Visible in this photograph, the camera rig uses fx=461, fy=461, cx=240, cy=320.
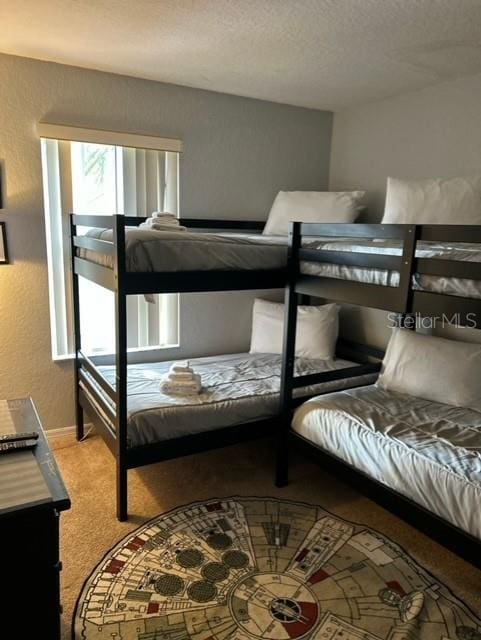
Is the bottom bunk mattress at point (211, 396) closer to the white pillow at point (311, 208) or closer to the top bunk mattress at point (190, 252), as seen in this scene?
the top bunk mattress at point (190, 252)

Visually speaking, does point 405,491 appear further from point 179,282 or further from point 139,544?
point 179,282

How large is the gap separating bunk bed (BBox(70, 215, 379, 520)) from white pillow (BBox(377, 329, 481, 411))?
8.9 inches

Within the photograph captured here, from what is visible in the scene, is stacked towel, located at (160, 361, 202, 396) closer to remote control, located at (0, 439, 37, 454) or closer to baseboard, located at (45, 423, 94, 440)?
baseboard, located at (45, 423, 94, 440)

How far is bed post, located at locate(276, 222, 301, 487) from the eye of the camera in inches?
89.2

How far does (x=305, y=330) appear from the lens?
310 cm

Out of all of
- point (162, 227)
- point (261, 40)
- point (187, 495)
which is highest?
point (261, 40)

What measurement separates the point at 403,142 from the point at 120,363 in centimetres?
225

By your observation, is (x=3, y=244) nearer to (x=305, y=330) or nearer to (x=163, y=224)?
(x=163, y=224)

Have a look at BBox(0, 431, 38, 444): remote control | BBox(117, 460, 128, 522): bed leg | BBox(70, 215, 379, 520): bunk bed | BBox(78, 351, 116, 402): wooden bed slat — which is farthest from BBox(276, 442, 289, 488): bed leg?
BBox(0, 431, 38, 444): remote control

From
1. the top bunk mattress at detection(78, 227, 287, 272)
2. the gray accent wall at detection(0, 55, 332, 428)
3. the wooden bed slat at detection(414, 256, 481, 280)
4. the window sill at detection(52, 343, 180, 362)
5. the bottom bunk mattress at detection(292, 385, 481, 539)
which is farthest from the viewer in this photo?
the window sill at detection(52, 343, 180, 362)

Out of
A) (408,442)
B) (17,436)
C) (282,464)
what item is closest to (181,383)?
(282,464)

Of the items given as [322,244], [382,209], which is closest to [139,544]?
[322,244]

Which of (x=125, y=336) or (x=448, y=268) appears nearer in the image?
(x=448, y=268)

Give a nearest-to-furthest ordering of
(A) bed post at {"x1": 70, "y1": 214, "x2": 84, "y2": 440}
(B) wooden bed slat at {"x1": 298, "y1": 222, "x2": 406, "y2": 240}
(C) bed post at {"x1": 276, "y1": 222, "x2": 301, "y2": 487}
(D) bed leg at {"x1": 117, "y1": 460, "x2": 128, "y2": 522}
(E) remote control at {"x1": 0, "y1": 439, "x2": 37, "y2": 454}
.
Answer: (E) remote control at {"x1": 0, "y1": 439, "x2": 37, "y2": 454}, (B) wooden bed slat at {"x1": 298, "y1": 222, "x2": 406, "y2": 240}, (D) bed leg at {"x1": 117, "y1": 460, "x2": 128, "y2": 522}, (C) bed post at {"x1": 276, "y1": 222, "x2": 301, "y2": 487}, (A) bed post at {"x1": 70, "y1": 214, "x2": 84, "y2": 440}
